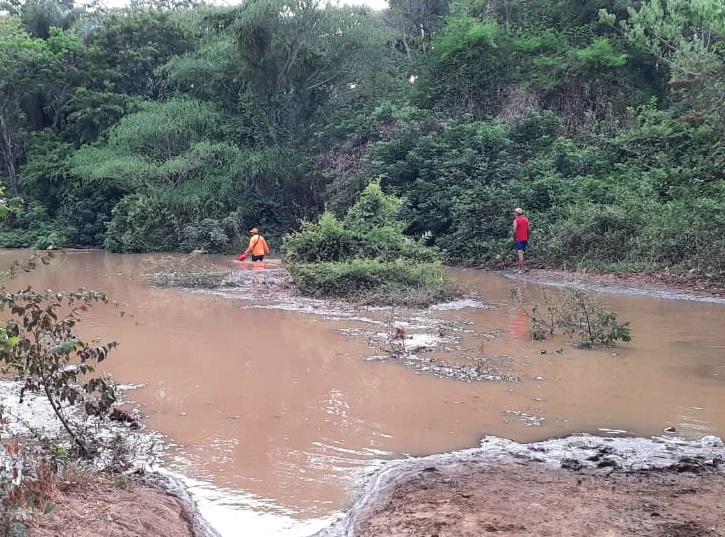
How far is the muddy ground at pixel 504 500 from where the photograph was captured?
421 centimetres

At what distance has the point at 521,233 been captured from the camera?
19.2m

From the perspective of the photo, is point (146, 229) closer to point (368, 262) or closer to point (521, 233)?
point (521, 233)

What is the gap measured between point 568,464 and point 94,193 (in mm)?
28394

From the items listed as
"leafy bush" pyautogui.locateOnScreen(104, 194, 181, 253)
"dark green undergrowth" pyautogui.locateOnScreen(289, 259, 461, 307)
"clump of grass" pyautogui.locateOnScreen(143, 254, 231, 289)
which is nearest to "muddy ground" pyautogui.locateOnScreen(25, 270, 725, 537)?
"dark green undergrowth" pyautogui.locateOnScreen(289, 259, 461, 307)

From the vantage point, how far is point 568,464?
5.60 metres

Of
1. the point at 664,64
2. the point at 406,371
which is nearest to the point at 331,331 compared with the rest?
the point at 406,371

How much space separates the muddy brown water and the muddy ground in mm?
350

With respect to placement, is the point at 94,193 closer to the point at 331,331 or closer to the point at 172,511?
the point at 331,331

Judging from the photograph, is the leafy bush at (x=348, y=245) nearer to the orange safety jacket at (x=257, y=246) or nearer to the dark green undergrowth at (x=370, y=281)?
the dark green undergrowth at (x=370, y=281)

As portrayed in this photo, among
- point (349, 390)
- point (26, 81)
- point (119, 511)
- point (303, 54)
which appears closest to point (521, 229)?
point (349, 390)

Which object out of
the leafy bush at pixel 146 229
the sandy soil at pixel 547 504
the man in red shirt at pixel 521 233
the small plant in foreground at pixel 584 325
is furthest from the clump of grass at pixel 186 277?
the sandy soil at pixel 547 504

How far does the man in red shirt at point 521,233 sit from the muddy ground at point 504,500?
13320 mm

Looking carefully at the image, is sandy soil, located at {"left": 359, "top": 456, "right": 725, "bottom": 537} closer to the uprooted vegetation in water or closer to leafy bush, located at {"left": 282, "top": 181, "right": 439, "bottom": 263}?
the uprooted vegetation in water

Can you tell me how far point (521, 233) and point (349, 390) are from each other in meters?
12.4
